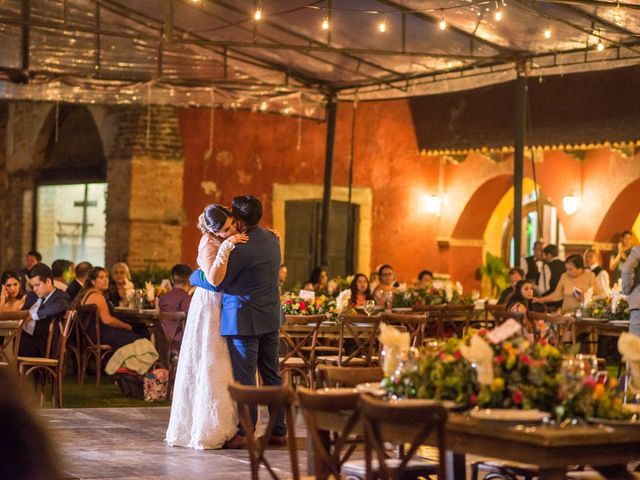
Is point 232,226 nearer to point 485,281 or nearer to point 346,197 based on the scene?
point 346,197

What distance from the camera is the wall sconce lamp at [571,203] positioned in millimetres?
17328

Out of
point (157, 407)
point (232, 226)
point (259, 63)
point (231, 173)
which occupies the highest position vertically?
point (259, 63)

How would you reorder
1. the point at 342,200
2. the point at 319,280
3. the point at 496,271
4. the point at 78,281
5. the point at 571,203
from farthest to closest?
the point at 496,271, the point at 342,200, the point at 571,203, the point at 319,280, the point at 78,281

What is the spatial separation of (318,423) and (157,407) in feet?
16.8

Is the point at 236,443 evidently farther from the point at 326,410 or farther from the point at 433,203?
the point at 433,203

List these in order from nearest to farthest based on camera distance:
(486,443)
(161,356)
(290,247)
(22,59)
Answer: (486,443)
(161,356)
(22,59)
(290,247)

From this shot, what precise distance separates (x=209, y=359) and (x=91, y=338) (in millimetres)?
4491

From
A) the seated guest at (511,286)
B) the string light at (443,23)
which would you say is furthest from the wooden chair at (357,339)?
the string light at (443,23)

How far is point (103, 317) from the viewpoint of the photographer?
443 inches

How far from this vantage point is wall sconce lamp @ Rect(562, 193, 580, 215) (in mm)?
17328

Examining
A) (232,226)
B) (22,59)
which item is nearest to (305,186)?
(22,59)

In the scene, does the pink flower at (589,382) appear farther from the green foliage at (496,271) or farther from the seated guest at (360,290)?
the green foliage at (496,271)

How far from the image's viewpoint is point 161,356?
11211 millimetres

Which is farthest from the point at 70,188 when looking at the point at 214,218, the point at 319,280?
the point at 214,218
